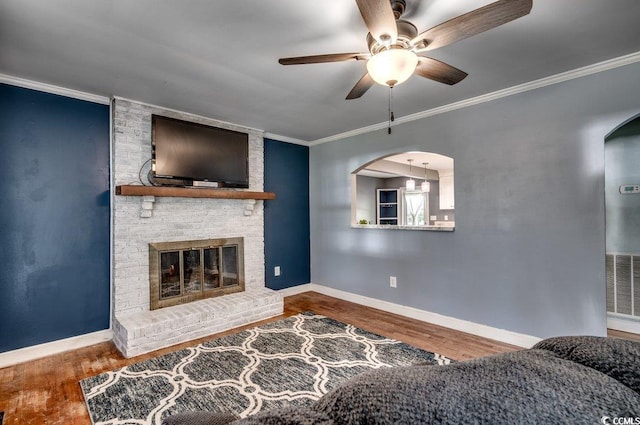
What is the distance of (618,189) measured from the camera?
319cm

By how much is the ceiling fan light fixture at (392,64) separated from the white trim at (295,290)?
357 cm

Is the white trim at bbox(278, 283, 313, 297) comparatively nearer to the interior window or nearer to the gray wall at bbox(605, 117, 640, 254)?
the interior window

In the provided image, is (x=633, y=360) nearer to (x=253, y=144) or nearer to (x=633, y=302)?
(x=633, y=302)

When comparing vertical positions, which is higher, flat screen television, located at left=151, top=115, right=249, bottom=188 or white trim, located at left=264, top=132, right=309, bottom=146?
white trim, located at left=264, top=132, right=309, bottom=146

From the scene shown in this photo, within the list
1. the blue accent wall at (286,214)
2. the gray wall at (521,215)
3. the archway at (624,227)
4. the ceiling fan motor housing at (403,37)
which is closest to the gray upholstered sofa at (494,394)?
the ceiling fan motor housing at (403,37)

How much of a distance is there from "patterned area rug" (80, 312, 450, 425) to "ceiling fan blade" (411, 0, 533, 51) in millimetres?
2333

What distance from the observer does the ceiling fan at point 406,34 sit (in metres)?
1.37

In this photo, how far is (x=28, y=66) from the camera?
94.3 inches

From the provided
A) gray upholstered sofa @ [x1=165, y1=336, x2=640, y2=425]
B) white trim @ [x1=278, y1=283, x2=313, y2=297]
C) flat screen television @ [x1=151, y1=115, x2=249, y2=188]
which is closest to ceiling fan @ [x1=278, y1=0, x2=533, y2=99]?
gray upholstered sofa @ [x1=165, y1=336, x2=640, y2=425]

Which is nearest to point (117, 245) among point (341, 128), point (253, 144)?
point (253, 144)

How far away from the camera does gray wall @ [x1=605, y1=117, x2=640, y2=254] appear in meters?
3.11

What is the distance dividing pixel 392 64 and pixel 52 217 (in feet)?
10.5

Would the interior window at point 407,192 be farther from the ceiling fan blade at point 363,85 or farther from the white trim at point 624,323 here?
the ceiling fan blade at point 363,85

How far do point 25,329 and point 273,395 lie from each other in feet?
7.76
